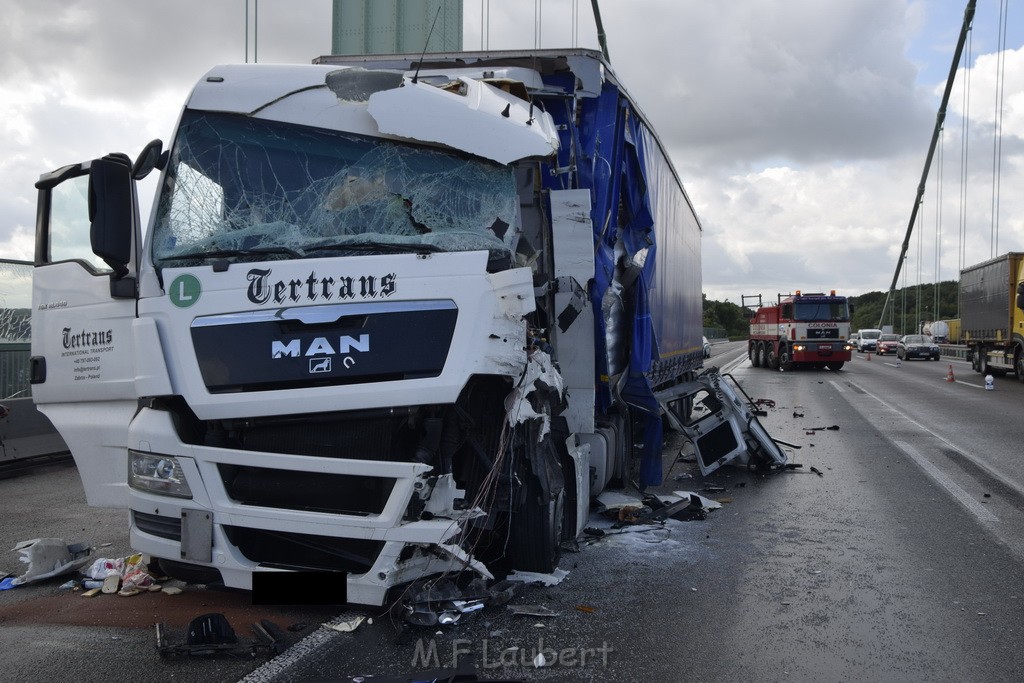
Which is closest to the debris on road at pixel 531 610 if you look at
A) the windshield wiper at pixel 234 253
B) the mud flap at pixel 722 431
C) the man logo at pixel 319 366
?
the man logo at pixel 319 366

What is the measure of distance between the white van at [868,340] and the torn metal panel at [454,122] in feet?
207

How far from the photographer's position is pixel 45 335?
520 centimetres

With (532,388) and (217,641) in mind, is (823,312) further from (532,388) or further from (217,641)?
(217,641)

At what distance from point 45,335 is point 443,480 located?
2.89 meters

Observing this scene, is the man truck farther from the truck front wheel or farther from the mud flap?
the truck front wheel

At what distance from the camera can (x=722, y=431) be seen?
363 inches

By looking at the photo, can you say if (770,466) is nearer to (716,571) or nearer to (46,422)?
(716,571)

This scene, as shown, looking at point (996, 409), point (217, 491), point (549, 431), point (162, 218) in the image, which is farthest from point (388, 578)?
point (996, 409)

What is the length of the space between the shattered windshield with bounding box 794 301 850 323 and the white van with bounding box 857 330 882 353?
33.3 meters

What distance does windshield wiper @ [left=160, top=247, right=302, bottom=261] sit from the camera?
418 cm

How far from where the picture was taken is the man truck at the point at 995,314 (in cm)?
2512

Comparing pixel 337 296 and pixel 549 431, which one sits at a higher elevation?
pixel 337 296

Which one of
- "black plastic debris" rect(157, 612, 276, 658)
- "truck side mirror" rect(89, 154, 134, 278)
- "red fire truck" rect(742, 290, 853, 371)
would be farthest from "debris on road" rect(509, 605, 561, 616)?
"red fire truck" rect(742, 290, 853, 371)

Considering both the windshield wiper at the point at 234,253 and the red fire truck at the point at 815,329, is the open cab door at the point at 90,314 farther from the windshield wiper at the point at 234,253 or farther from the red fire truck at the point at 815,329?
the red fire truck at the point at 815,329
